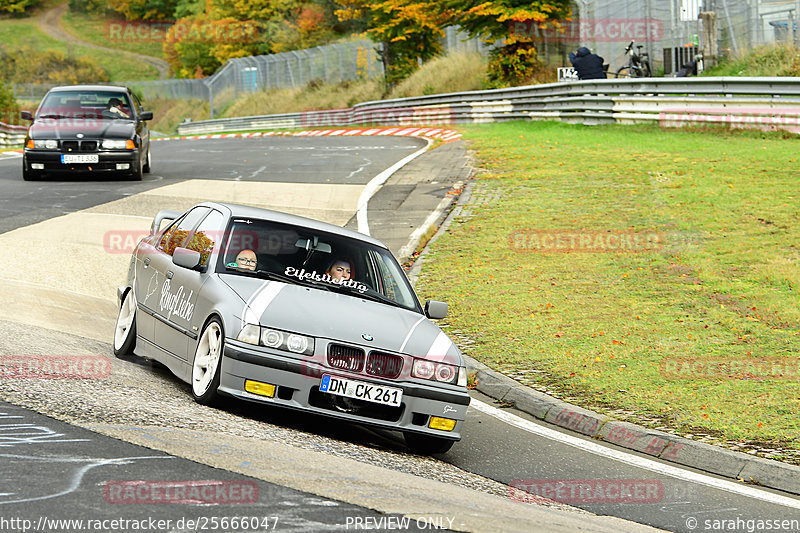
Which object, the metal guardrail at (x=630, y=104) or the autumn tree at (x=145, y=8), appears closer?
the metal guardrail at (x=630, y=104)

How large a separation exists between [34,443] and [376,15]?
51.0 meters

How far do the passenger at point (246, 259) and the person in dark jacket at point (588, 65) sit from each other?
26.3 meters

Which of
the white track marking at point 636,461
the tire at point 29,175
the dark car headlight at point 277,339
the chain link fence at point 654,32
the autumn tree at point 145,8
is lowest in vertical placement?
the white track marking at point 636,461

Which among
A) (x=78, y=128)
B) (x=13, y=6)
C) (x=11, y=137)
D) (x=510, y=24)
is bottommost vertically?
(x=11, y=137)

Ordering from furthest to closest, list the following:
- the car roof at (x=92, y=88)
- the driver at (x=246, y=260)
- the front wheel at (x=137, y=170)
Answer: the car roof at (x=92, y=88) < the front wheel at (x=137, y=170) < the driver at (x=246, y=260)

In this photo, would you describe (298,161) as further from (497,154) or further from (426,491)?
(426,491)

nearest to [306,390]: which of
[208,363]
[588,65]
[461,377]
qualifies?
[208,363]

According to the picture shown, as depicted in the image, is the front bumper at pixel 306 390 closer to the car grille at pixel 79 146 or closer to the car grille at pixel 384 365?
the car grille at pixel 384 365

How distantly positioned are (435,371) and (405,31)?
48.9 m

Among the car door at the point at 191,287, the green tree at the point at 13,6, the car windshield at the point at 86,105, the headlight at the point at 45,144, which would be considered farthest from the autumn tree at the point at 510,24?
the green tree at the point at 13,6

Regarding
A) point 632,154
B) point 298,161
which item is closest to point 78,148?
point 298,161

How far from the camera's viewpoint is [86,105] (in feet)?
72.3

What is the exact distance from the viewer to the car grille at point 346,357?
7074 millimetres

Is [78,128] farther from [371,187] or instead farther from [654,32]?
[654,32]
